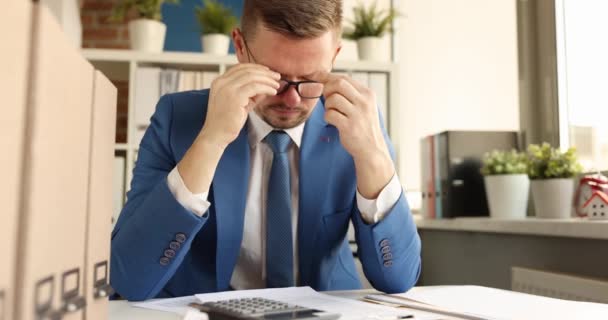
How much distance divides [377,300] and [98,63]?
6.24 feet

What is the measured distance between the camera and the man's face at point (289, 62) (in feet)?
3.78

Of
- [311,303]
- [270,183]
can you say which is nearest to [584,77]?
[270,183]

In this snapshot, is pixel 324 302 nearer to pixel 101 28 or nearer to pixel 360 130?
pixel 360 130

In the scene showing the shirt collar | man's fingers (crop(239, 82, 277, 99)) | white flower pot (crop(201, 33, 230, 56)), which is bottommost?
the shirt collar

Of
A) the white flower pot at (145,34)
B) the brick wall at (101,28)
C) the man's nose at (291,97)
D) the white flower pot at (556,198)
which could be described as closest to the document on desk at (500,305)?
the man's nose at (291,97)

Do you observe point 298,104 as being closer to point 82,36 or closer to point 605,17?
point 605,17

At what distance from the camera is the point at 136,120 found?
2320 mm

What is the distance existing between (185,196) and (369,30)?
177cm

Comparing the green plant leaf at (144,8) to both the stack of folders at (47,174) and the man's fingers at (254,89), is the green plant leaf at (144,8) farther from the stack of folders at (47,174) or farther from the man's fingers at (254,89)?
the stack of folders at (47,174)

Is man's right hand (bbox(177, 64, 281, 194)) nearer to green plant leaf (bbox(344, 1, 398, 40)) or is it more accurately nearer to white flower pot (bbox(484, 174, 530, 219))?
white flower pot (bbox(484, 174, 530, 219))

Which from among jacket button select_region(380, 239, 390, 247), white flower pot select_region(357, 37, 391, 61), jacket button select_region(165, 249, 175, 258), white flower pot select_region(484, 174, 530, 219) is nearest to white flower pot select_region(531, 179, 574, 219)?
white flower pot select_region(484, 174, 530, 219)

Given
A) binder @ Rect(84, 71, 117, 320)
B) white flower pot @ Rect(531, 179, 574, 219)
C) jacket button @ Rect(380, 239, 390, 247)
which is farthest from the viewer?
white flower pot @ Rect(531, 179, 574, 219)

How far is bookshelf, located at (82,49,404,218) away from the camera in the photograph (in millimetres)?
2309

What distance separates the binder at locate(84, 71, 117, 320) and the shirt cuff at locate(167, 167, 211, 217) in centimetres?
36
